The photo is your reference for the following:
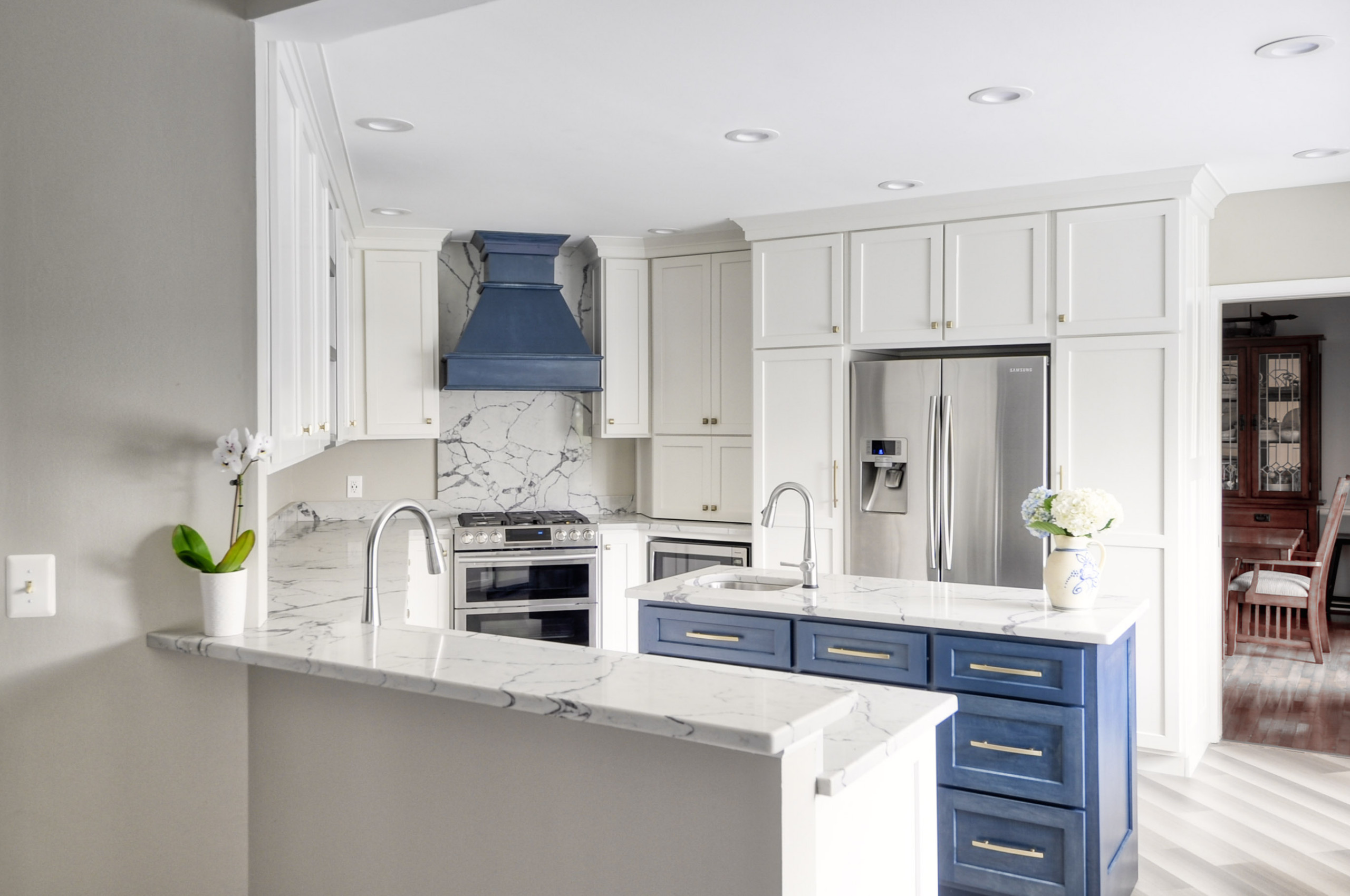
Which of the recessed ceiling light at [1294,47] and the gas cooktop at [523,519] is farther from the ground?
the recessed ceiling light at [1294,47]

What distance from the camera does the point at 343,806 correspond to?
1711 mm

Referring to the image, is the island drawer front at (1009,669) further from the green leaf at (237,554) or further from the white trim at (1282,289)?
the white trim at (1282,289)

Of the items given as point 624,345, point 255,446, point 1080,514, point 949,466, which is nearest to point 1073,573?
point 1080,514

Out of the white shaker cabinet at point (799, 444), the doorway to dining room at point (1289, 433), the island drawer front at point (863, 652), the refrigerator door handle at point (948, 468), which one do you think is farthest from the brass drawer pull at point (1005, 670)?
the doorway to dining room at point (1289, 433)

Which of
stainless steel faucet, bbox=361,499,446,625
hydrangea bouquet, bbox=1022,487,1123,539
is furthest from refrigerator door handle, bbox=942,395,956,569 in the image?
stainless steel faucet, bbox=361,499,446,625

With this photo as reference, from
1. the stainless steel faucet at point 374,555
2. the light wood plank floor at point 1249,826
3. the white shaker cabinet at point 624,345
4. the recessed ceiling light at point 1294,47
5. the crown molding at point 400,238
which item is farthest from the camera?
the white shaker cabinet at point 624,345

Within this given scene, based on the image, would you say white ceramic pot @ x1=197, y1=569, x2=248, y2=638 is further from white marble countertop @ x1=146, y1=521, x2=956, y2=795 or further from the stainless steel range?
the stainless steel range

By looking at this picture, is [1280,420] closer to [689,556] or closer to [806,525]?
[689,556]

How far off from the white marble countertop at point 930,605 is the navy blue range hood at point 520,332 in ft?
6.24

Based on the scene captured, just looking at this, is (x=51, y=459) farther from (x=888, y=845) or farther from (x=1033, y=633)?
(x=1033, y=633)

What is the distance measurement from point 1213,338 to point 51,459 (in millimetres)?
4231

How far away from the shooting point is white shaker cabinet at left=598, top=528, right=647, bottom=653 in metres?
4.91

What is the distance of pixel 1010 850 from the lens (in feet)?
8.43

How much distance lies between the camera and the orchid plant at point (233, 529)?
1731mm
